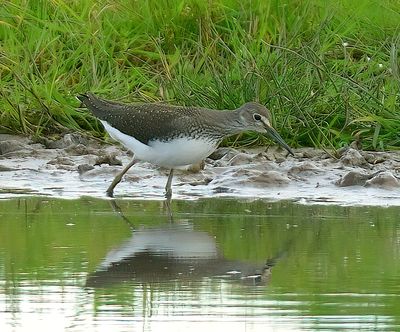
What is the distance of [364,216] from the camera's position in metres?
8.36

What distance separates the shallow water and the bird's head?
712 millimetres

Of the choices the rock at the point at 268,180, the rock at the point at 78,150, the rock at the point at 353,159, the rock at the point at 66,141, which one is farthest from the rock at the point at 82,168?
the rock at the point at 353,159

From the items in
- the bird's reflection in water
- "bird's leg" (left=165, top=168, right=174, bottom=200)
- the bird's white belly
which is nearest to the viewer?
the bird's reflection in water

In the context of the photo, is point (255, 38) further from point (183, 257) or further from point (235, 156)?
point (183, 257)

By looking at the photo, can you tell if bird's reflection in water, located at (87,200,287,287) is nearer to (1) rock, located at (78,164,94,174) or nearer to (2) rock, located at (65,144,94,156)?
(1) rock, located at (78,164,94,174)

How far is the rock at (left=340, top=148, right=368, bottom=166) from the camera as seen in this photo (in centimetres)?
1023

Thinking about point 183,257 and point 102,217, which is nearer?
point 183,257

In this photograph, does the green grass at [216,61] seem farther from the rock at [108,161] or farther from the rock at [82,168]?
the rock at [82,168]

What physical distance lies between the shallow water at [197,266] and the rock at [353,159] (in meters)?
1.49

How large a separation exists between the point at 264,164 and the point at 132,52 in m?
2.50

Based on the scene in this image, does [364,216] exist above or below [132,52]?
below

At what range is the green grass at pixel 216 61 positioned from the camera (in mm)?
10867

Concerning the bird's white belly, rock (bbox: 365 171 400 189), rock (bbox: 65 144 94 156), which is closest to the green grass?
rock (bbox: 65 144 94 156)

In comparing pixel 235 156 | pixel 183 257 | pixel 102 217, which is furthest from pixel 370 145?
pixel 183 257
